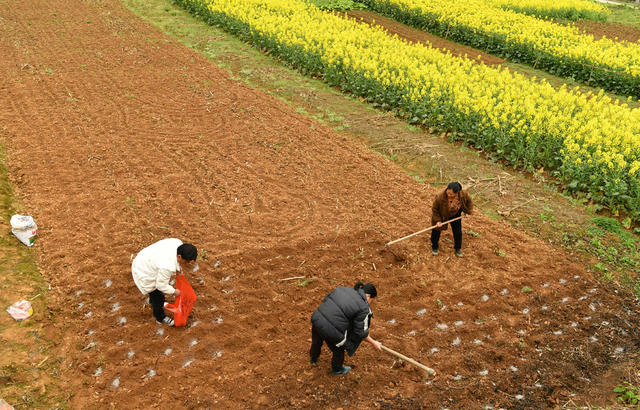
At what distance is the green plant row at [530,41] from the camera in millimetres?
16766

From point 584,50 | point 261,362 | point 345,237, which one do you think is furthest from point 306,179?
point 584,50

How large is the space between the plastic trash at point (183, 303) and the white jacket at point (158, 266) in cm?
24

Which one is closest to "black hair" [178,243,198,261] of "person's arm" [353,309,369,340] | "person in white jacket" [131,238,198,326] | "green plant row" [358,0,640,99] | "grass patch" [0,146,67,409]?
"person in white jacket" [131,238,198,326]

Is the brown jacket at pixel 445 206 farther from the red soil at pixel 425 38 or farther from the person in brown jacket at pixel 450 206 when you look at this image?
the red soil at pixel 425 38

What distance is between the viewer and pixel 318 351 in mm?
5449

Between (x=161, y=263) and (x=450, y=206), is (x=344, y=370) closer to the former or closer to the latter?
(x=161, y=263)

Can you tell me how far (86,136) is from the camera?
10781 millimetres

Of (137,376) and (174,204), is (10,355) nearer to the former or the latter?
(137,376)

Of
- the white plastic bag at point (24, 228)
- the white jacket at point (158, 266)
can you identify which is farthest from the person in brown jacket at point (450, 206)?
the white plastic bag at point (24, 228)

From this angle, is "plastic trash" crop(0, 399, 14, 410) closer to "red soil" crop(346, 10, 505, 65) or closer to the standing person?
the standing person

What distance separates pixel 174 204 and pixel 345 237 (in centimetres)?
352

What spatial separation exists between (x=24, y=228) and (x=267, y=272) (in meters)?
4.25

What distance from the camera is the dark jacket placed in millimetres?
4789

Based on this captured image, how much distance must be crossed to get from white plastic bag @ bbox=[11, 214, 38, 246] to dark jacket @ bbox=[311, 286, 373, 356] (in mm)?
5586
